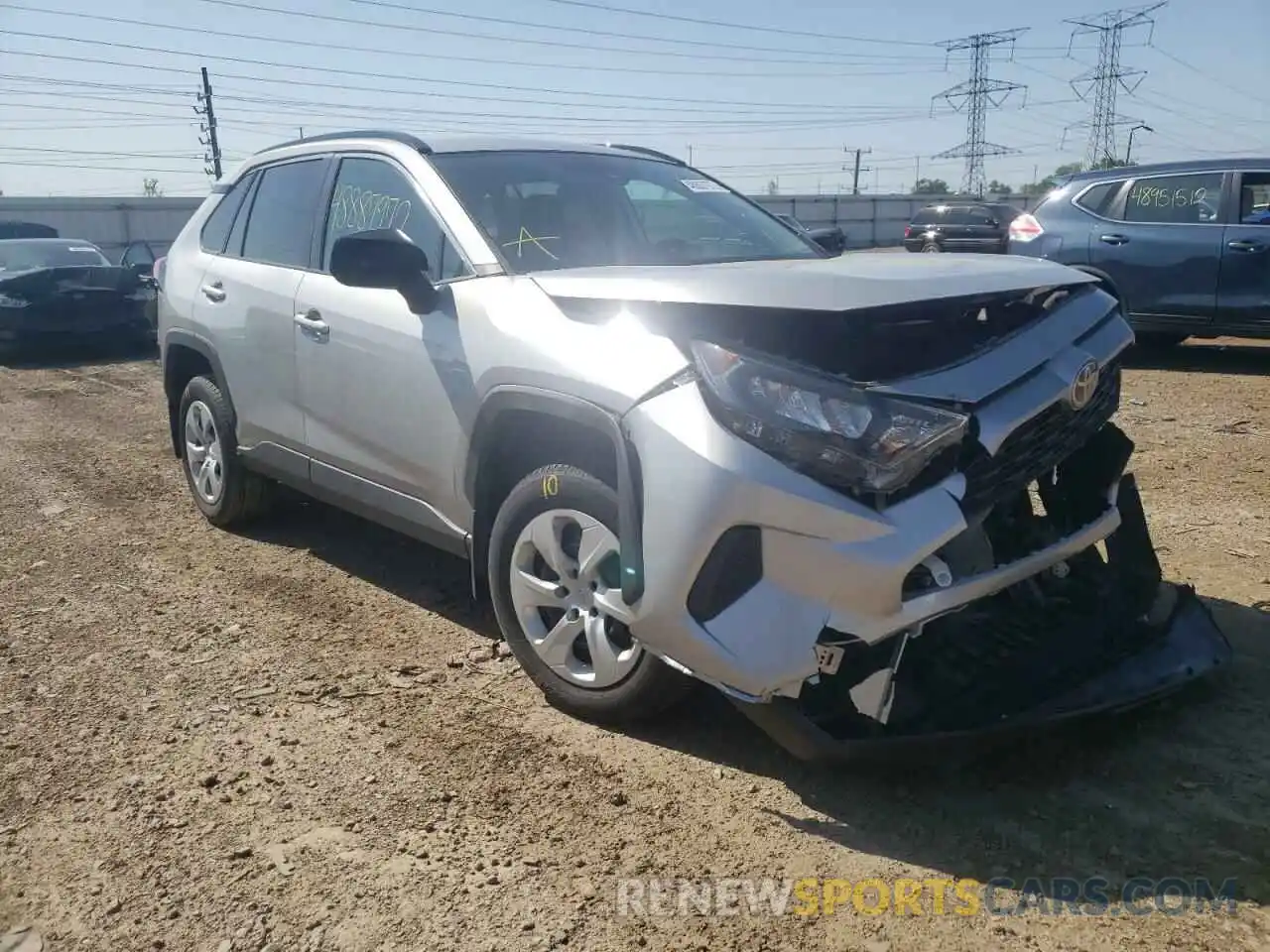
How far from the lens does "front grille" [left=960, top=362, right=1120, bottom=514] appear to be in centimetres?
253

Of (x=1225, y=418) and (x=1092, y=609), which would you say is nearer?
(x=1092, y=609)

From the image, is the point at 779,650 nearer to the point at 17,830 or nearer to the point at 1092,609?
the point at 1092,609

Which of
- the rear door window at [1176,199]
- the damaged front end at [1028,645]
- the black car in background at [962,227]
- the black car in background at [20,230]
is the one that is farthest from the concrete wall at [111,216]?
the damaged front end at [1028,645]

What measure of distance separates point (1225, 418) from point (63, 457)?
7511 mm

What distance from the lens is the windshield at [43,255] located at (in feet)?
39.5

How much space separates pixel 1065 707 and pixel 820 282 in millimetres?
1237

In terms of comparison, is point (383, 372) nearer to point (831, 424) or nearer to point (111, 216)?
point (831, 424)

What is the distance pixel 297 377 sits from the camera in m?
4.23

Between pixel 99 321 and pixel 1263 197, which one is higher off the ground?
pixel 1263 197

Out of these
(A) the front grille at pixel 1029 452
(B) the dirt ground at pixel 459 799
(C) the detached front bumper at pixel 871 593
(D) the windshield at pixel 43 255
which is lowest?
(B) the dirt ground at pixel 459 799

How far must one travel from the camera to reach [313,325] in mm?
4082

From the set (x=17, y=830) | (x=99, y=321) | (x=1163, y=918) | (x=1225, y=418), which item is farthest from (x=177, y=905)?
(x=99, y=321)

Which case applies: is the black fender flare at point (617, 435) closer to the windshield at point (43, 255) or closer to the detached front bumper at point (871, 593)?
the detached front bumper at point (871, 593)

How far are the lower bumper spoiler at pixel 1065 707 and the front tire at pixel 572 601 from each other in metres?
0.41
